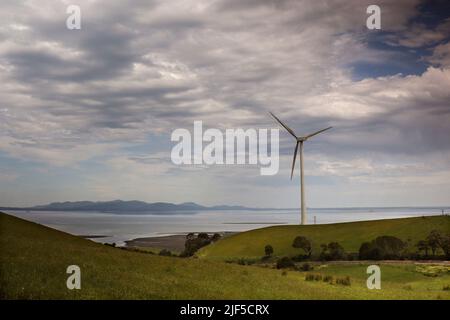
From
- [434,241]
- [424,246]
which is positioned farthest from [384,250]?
[434,241]

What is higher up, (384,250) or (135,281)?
(135,281)

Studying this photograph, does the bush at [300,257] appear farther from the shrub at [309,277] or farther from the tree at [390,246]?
the shrub at [309,277]

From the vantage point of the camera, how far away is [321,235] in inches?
3939

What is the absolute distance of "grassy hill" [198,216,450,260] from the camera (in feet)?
298

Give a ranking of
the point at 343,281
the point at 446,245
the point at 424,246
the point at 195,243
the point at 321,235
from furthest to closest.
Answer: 1. the point at 195,243
2. the point at 321,235
3. the point at 424,246
4. the point at 446,245
5. the point at 343,281

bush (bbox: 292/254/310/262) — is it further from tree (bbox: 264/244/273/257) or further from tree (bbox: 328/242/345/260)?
tree (bbox: 264/244/273/257)

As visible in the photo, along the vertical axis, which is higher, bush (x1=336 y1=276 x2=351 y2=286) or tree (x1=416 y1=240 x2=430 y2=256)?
bush (x1=336 y1=276 x2=351 y2=286)

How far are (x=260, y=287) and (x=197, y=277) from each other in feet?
15.0

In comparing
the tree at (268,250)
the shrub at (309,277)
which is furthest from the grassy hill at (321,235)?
the shrub at (309,277)

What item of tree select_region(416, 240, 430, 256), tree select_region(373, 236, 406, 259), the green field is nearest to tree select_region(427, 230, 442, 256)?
tree select_region(416, 240, 430, 256)

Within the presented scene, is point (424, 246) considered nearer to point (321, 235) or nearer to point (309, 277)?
point (321, 235)

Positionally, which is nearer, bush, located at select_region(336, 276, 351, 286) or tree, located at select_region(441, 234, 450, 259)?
bush, located at select_region(336, 276, 351, 286)
